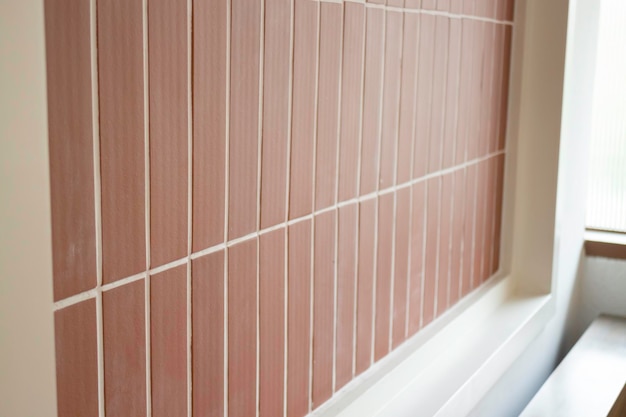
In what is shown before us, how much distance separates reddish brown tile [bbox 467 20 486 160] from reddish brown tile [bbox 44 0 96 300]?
4.06 feet

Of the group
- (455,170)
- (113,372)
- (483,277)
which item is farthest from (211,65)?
(483,277)

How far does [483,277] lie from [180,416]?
1.31m

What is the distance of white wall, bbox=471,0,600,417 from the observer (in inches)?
87.0

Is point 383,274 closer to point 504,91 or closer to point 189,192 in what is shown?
point 189,192

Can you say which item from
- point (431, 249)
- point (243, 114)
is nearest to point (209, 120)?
point (243, 114)

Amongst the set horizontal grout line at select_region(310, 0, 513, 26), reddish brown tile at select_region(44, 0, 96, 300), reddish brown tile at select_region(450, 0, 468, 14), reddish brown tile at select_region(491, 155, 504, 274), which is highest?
reddish brown tile at select_region(450, 0, 468, 14)

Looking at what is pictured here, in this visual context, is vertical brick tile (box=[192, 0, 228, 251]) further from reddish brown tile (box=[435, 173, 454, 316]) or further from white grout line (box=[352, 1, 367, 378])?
reddish brown tile (box=[435, 173, 454, 316])

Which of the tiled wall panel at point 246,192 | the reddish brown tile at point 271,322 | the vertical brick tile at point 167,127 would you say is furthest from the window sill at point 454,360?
the vertical brick tile at point 167,127

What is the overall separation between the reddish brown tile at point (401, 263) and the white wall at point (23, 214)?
3.08 ft

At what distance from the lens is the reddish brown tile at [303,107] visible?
1.24 m

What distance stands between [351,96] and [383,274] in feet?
1.26

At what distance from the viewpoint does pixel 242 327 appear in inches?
46.6

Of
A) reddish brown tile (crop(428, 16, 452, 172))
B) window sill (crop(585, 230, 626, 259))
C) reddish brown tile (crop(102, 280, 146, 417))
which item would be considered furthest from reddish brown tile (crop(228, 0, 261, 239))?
window sill (crop(585, 230, 626, 259))

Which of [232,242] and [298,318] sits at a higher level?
[232,242]
